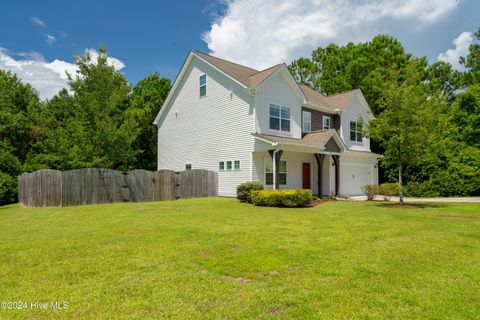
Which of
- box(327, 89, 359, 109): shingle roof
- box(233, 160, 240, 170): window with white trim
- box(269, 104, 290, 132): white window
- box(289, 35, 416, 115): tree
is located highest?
box(289, 35, 416, 115): tree

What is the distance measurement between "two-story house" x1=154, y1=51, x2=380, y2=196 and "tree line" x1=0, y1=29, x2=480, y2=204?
255 centimetres

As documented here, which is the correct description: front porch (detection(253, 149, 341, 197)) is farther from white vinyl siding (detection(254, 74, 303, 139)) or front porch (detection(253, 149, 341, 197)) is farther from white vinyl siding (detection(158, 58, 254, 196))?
white vinyl siding (detection(254, 74, 303, 139))

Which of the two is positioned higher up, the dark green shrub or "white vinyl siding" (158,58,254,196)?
"white vinyl siding" (158,58,254,196)

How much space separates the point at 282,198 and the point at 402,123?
6321mm

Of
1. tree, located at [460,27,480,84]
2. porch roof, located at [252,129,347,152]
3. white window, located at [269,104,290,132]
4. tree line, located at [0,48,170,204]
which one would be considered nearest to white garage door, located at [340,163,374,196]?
porch roof, located at [252,129,347,152]

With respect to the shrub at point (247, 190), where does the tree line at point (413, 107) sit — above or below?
above

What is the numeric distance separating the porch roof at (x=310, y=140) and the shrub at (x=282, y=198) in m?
2.91

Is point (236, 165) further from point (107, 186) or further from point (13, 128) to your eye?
point (13, 128)

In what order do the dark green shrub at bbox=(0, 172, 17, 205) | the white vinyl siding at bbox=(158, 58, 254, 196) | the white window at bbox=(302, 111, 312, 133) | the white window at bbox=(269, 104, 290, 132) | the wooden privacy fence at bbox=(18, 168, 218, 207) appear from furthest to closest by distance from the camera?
1. the white window at bbox=(302, 111, 312, 133)
2. the dark green shrub at bbox=(0, 172, 17, 205)
3. the white window at bbox=(269, 104, 290, 132)
4. the white vinyl siding at bbox=(158, 58, 254, 196)
5. the wooden privacy fence at bbox=(18, 168, 218, 207)

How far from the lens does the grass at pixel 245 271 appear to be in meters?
3.55

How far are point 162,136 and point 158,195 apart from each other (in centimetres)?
831

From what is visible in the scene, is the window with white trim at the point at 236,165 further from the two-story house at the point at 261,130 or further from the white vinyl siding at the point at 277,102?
the white vinyl siding at the point at 277,102

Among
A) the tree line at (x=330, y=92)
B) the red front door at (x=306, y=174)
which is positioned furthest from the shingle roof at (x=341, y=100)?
the red front door at (x=306, y=174)

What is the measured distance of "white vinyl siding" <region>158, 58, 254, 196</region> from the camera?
18203mm
